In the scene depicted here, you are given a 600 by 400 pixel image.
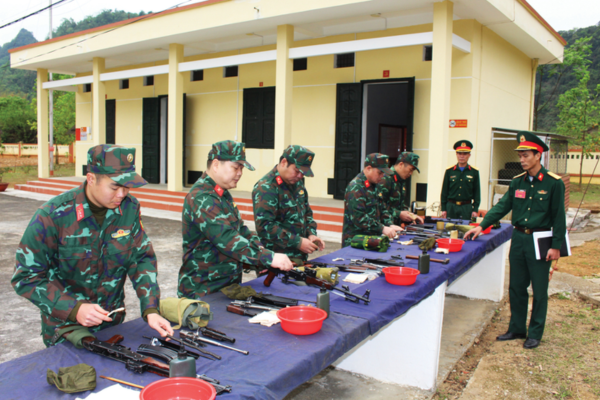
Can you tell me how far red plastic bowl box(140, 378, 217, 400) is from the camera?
60.6 inches

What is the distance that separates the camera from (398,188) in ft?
18.2

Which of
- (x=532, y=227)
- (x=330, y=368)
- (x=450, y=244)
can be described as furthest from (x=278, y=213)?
(x=532, y=227)

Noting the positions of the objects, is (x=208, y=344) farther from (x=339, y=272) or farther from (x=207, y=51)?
(x=207, y=51)

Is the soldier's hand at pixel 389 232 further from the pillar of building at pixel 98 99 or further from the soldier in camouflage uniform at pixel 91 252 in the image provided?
the pillar of building at pixel 98 99

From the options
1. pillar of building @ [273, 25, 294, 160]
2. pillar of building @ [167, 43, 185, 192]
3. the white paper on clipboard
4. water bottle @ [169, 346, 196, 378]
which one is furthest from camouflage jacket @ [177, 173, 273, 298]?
pillar of building @ [167, 43, 185, 192]

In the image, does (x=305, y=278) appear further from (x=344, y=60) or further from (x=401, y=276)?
(x=344, y=60)

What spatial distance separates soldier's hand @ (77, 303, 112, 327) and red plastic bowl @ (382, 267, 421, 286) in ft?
6.03

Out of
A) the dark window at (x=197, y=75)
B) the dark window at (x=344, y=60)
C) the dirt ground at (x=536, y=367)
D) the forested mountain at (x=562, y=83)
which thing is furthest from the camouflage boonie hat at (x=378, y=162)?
the forested mountain at (x=562, y=83)

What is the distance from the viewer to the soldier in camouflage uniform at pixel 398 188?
546 centimetres

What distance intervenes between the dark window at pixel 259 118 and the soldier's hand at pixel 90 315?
10199 millimetres

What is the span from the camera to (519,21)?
30.5 feet

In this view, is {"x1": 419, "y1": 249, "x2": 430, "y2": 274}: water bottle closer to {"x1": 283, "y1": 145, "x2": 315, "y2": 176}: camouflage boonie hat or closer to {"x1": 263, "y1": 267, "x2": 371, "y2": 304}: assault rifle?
{"x1": 263, "y1": 267, "x2": 371, "y2": 304}: assault rifle

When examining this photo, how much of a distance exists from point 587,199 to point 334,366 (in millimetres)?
17595

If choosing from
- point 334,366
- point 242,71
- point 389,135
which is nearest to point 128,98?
point 242,71
